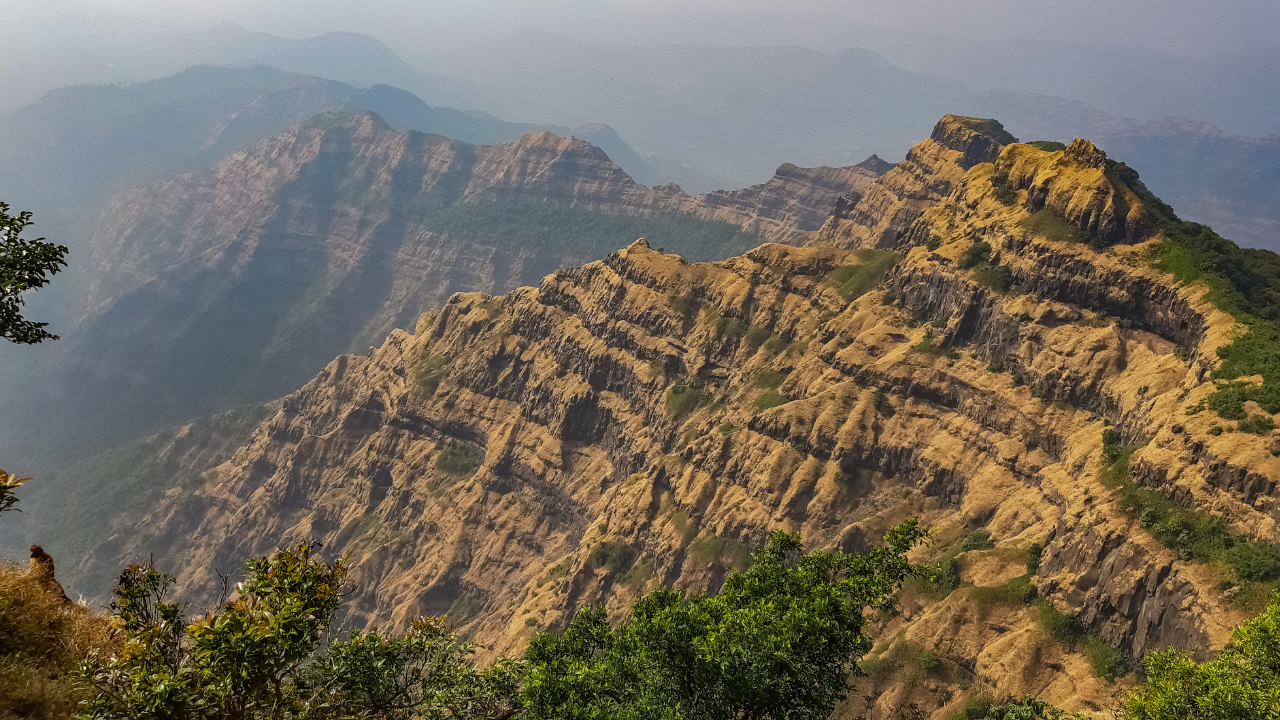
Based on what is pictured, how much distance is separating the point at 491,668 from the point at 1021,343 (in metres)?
111

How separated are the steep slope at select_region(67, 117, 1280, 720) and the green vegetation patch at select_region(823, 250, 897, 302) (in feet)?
2.38

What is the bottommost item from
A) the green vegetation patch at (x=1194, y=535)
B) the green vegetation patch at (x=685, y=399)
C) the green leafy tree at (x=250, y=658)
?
the green vegetation patch at (x=685, y=399)

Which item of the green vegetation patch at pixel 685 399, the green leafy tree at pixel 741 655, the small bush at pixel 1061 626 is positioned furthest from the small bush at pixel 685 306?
A: the green leafy tree at pixel 741 655

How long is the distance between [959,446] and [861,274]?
57.9 m

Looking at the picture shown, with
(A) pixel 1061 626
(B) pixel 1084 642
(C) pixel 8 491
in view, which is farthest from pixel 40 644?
(A) pixel 1061 626

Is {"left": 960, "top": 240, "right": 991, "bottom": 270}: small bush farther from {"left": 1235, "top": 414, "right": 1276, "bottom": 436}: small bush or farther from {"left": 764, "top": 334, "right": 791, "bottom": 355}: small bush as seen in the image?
{"left": 1235, "top": 414, "right": 1276, "bottom": 436}: small bush

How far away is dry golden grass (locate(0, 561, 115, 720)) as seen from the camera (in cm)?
2438

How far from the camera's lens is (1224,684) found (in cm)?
3909

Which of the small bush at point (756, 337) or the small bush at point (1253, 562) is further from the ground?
the small bush at point (1253, 562)

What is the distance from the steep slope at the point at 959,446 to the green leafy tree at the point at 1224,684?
37.5 metres

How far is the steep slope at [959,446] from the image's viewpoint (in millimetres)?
86438

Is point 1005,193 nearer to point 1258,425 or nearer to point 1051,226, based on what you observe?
point 1051,226

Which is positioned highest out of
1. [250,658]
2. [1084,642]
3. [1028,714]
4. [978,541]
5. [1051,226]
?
[1051,226]

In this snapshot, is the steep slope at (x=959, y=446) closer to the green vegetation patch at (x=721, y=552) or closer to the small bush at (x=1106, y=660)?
the small bush at (x=1106, y=660)
